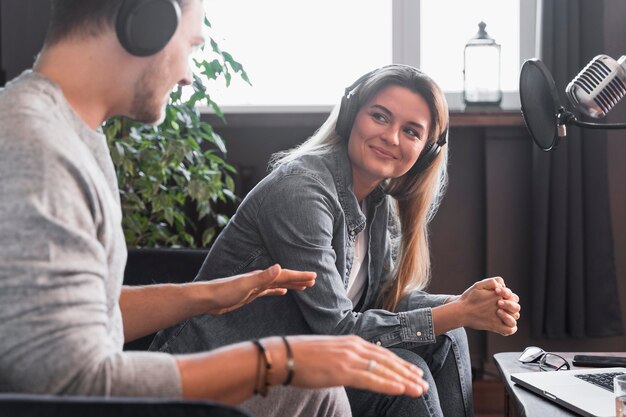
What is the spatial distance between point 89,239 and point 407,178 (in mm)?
1429

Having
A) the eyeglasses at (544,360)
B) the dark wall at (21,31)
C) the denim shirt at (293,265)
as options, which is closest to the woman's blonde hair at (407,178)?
the denim shirt at (293,265)

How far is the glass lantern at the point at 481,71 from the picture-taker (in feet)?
9.96

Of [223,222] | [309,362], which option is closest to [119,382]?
[309,362]

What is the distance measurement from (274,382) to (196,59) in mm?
1876

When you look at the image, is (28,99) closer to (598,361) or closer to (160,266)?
(160,266)

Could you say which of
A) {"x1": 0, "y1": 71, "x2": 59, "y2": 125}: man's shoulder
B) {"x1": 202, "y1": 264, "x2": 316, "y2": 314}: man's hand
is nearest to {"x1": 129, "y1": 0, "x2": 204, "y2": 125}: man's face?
{"x1": 0, "y1": 71, "x2": 59, "y2": 125}: man's shoulder

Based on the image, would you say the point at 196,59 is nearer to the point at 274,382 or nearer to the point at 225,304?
the point at 225,304

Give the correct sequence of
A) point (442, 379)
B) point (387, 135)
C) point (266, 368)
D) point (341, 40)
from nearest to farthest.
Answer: point (266, 368) → point (442, 379) → point (387, 135) → point (341, 40)

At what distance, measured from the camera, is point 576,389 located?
1.51 m

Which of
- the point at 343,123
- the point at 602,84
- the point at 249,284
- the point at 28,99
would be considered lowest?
the point at 249,284

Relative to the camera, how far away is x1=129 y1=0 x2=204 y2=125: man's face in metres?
1.09

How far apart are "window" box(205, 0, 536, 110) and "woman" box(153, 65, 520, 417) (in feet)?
3.45

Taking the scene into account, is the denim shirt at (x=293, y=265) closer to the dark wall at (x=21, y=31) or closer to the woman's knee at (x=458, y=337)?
the woman's knee at (x=458, y=337)

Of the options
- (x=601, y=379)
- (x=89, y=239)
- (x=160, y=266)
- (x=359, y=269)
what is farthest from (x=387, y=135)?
(x=89, y=239)
